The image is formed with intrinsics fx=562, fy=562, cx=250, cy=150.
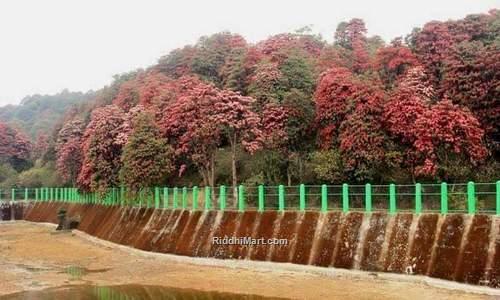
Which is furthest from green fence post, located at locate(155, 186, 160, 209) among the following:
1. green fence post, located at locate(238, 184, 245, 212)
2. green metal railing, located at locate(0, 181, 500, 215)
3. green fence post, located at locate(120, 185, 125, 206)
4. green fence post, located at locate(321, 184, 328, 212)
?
green fence post, located at locate(321, 184, 328, 212)

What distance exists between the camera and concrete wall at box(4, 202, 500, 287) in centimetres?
1825

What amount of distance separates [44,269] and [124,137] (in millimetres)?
13904

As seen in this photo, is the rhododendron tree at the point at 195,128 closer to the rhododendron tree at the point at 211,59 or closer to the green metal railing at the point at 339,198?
the green metal railing at the point at 339,198

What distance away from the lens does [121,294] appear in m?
19.9

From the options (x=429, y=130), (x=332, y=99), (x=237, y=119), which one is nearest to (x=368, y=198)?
(x=429, y=130)

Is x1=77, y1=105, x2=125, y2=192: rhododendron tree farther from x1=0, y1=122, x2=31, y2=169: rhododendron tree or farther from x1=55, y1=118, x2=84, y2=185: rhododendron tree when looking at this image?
x1=0, y1=122, x2=31, y2=169: rhododendron tree

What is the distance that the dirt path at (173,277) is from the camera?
60.2 ft

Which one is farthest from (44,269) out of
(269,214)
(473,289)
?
(473,289)

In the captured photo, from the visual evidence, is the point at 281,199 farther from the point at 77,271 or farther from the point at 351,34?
the point at 351,34

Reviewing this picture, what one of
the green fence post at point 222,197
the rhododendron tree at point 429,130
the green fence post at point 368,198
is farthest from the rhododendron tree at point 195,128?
the green fence post at point 368,198

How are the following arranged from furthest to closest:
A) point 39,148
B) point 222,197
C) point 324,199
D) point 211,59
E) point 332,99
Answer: point 39,148, point 211,59, point 332,99, point 222,197, point 324,199

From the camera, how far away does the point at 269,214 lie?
25.9 meters

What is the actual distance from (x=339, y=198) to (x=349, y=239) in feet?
7.43

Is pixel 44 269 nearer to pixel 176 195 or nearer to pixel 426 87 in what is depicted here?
pixel 176 195
